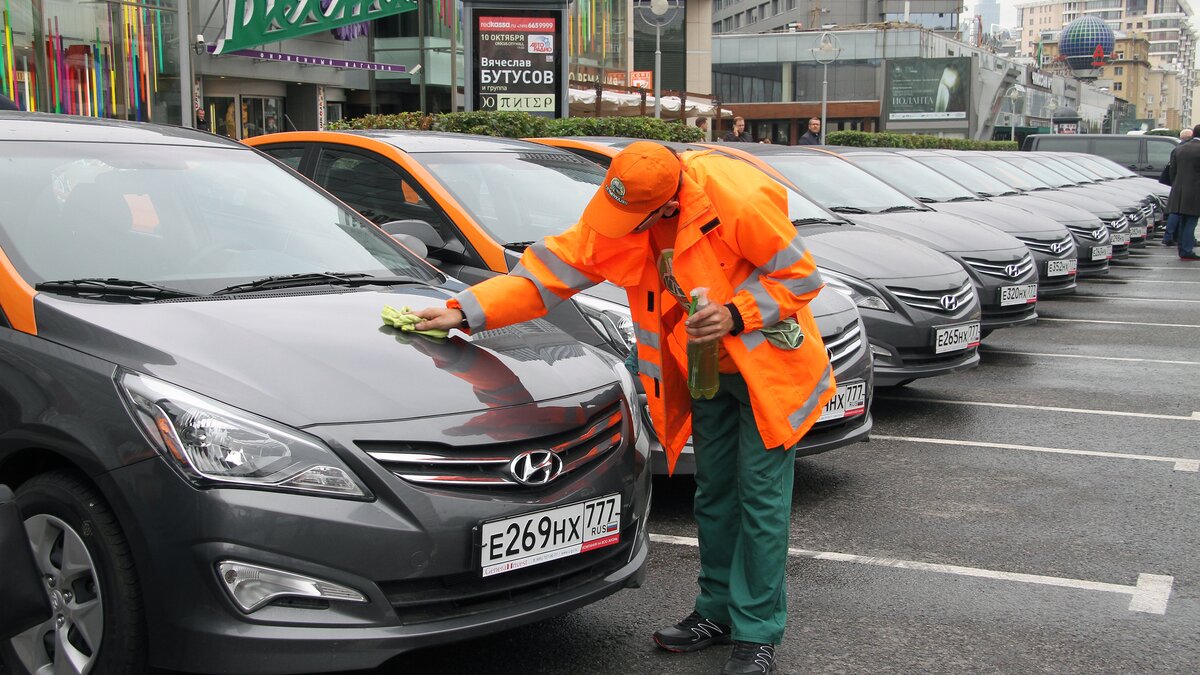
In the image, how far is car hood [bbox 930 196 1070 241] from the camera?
37.7ft

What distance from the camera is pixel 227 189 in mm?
4340

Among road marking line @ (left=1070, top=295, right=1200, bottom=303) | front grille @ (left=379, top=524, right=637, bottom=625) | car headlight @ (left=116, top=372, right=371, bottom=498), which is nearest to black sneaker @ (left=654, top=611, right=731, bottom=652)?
front grille @ (left=379, top=524, right=637, bottom=625)

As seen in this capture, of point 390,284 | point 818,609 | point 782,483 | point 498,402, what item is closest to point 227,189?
point 390,284

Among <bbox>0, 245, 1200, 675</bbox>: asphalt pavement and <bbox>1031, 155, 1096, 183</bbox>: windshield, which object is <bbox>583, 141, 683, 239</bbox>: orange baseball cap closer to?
<bbox>0, 245, 1200, 675</bbox>: asphalt pavement

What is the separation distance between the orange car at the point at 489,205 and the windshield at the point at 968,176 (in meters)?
8.06

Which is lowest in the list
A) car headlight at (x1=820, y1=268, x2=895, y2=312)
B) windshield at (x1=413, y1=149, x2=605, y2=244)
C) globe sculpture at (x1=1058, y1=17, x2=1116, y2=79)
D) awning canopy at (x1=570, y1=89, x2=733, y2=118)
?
car headlight at (x1=820, y1=268, x2=895, y2=312)

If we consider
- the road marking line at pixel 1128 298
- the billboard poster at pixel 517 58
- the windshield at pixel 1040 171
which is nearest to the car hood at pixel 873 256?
the road marking line at pixel 1128 298

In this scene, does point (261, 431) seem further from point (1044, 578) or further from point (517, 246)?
point (1044, 578)

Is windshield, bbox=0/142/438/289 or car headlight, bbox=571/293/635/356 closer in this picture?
windshield, bbox=0/142/438/289

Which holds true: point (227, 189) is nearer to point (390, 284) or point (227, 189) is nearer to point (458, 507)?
point (390, 284)

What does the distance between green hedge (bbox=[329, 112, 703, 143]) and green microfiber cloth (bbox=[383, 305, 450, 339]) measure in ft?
25.3

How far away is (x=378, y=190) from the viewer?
611 cm

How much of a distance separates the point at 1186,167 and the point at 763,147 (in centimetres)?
1146

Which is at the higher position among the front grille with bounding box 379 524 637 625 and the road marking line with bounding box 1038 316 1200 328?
the front grille with bounding box 379 524 637 625
